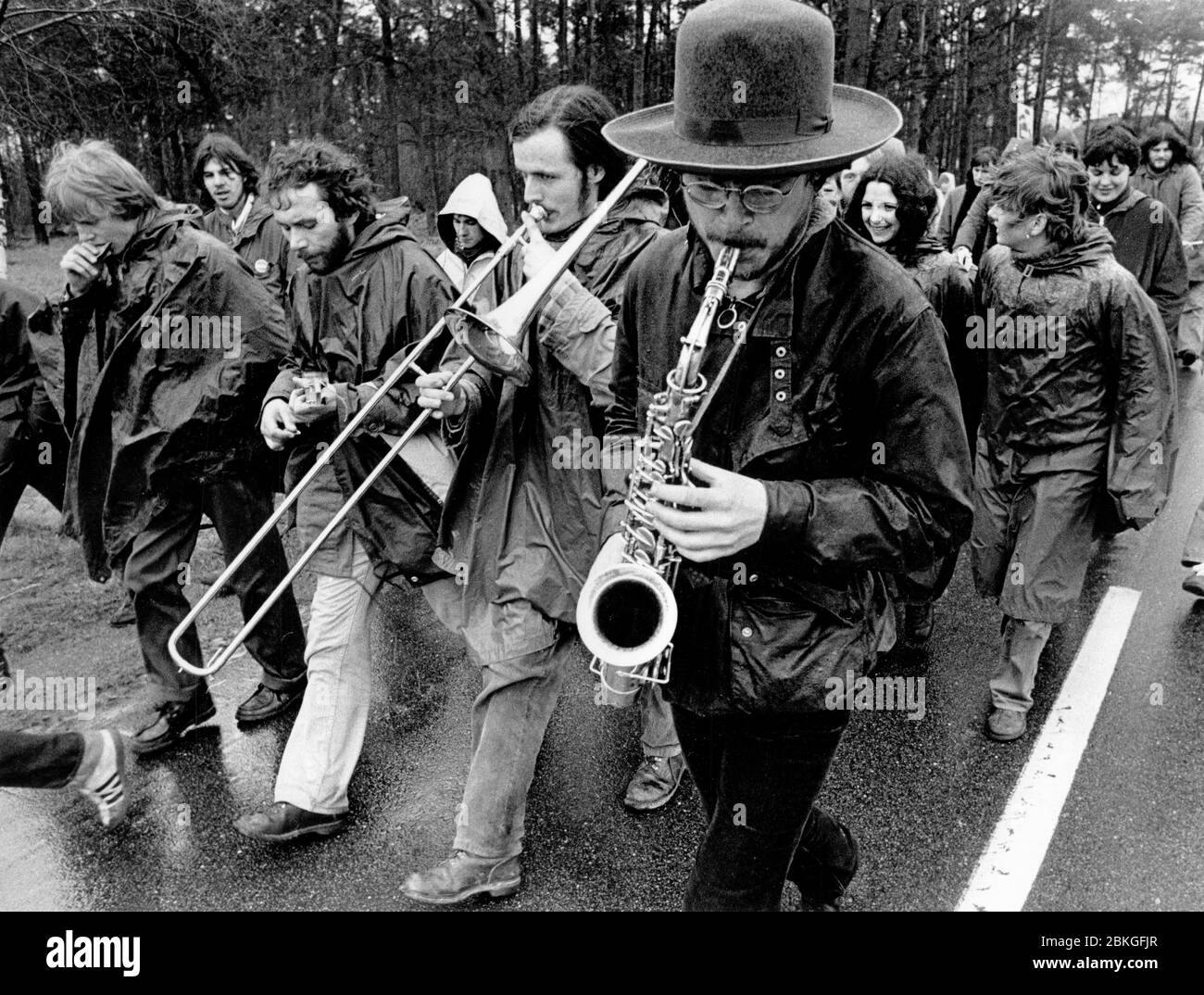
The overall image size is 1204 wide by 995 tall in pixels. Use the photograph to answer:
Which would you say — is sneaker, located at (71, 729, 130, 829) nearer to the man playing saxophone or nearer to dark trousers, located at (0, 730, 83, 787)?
dark trousers, located at (0, 730, 83, 787)

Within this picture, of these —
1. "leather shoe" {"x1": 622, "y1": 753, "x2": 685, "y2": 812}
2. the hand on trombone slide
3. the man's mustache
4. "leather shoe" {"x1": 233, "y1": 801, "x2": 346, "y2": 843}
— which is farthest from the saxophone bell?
"leather shoe" {"x1": 233, "y1": 801, "x2": 346, "y2": 843}

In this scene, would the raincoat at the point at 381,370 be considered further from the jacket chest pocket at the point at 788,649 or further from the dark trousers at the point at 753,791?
the jacket chest pocket at the point at 788,649

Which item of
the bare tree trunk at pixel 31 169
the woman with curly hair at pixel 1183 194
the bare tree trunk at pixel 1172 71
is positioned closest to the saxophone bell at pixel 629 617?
the woman with curly hair at pixel 1183 194

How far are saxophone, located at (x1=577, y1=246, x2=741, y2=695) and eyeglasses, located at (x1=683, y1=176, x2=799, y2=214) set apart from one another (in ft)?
0.30

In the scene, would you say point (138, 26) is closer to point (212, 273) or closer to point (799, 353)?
point (212, 273)

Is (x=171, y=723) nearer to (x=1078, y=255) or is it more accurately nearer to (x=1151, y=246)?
(x=1078, y=255)

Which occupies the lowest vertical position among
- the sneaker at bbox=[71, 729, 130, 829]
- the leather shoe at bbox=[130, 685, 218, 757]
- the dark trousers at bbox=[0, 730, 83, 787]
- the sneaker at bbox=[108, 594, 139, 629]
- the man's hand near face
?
the sneaker at bbox=[108, 594, 139, 629]

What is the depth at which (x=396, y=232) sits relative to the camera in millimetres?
3512

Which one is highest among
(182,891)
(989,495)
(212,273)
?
(212,273)

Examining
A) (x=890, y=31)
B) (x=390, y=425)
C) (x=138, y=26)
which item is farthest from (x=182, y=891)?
(x=890, y=31)

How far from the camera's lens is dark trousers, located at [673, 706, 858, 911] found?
2152mm

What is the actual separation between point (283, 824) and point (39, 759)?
746 millimetres

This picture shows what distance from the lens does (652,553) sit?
208 centimetres
